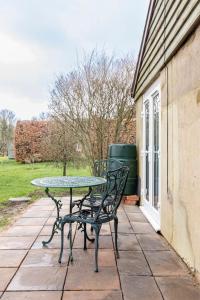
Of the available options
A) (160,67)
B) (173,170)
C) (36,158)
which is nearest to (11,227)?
(173,170)

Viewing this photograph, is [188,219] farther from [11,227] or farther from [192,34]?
[11,227]

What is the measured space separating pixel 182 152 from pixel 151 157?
67.1 inches

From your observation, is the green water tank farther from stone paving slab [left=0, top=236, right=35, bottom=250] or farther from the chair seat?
the chair seat

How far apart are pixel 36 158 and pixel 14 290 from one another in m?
11.2

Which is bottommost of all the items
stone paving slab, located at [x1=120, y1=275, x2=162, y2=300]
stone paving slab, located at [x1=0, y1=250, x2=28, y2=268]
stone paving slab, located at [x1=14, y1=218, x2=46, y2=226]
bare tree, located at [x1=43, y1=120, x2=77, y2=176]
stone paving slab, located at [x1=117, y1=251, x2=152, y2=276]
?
stone paving slab, located at [x1=120, y1=275, x2=162, y2=300]

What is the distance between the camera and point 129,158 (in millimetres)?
5801

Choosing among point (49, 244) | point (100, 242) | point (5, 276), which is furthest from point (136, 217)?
point (5, 276)

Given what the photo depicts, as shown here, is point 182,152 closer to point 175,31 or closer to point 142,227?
point 175,31

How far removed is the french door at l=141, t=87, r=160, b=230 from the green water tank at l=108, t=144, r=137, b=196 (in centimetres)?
51

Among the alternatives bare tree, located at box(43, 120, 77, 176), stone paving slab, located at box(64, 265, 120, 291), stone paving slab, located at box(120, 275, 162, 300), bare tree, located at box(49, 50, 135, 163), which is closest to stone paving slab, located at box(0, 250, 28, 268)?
stone paving slab, located at box(64, 265, 120, 291)

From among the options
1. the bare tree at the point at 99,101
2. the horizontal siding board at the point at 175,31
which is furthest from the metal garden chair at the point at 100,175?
the bare tree at the point at 99,101

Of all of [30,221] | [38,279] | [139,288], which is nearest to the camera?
[139,288]

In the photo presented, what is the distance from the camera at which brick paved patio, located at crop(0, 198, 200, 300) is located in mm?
2229

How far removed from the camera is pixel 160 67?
149 inches
